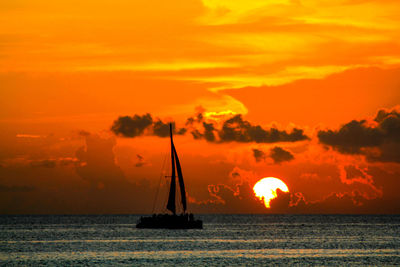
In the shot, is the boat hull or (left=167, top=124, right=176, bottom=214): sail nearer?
(left=167, top=124, right=176, bottom=214): sail

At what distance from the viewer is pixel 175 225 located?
148 meters

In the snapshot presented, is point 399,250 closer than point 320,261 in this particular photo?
No

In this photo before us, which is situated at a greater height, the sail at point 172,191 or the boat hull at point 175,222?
the sail at point 172,191

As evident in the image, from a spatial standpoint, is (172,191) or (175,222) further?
(175,222)

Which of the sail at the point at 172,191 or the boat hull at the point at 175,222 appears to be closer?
the sail at the point at 172,191

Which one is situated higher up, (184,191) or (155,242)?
(184,191)

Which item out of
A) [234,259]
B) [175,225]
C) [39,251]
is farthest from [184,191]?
[234,259]

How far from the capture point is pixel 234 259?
312 ft

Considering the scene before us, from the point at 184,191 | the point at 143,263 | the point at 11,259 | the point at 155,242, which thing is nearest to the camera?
the point at 143,263

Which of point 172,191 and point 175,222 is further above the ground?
point 172,191

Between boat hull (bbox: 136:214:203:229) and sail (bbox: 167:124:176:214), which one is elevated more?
sail (bbox: 167:124:176:214)

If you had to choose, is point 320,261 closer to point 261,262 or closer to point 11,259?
point 261,262

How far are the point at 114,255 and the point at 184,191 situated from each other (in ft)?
140

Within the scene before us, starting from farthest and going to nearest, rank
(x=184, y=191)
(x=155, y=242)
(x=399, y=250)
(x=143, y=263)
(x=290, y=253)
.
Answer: (x=184, y=191)
(x=155, y=242)
(x=399, y=250)
(x=290, y=253)
(x=143, y=263)
